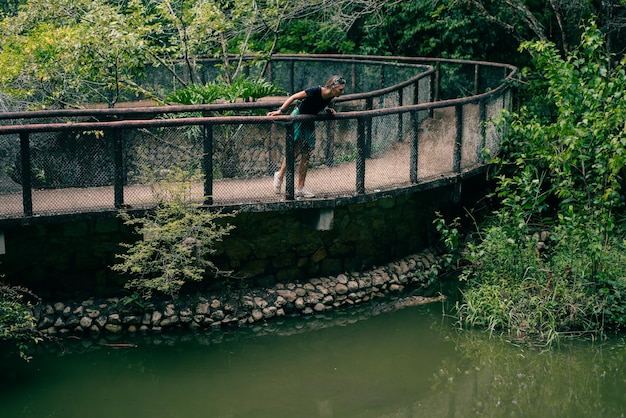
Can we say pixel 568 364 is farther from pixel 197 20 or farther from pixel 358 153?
pixel 197 20

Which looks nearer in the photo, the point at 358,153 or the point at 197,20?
the point at 358,153

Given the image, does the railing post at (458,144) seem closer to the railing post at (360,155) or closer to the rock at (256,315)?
the railing post at (360,155)

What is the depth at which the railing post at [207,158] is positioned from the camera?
10562 millimetres

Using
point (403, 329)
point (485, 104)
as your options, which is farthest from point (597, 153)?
point (403, 329)

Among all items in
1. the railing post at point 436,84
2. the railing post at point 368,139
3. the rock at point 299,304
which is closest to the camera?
the railing post at point 368,139

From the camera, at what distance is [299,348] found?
10.8 meters

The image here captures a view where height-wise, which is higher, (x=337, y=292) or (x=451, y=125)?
(x=451, y=125)

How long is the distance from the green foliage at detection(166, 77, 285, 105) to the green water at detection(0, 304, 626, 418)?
3513 mm

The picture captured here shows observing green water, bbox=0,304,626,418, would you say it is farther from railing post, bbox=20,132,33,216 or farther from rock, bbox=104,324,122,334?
railing post, bbox=20,132,33,216

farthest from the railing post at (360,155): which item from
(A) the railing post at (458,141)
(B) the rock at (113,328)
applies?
(B) the rock at (113,328)

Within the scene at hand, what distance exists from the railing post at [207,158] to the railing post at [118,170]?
94 centimetres

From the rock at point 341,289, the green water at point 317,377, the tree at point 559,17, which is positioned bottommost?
the green water at point 317,377

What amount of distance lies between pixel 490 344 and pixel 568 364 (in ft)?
3.10

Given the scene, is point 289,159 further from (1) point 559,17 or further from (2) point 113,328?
(1) point 559,17
